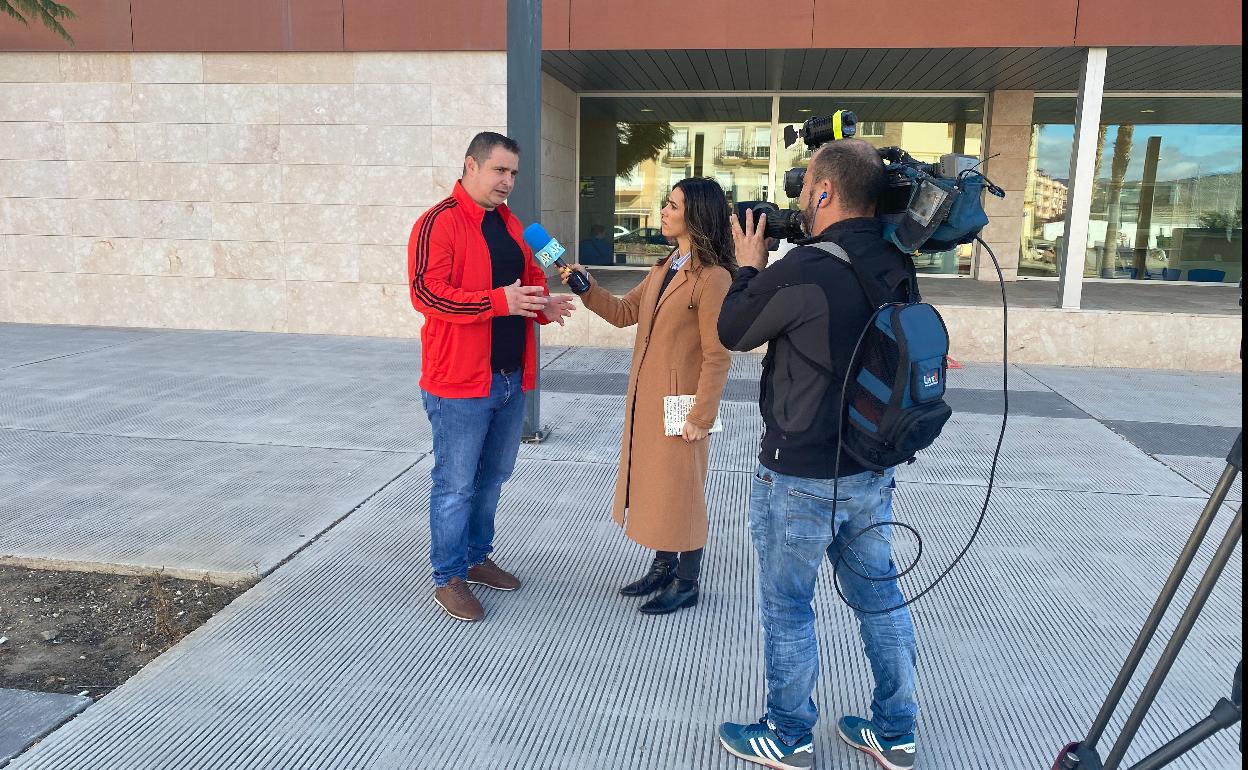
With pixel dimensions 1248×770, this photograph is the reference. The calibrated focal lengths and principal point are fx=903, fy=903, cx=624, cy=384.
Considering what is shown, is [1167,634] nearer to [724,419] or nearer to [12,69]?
[724,419]

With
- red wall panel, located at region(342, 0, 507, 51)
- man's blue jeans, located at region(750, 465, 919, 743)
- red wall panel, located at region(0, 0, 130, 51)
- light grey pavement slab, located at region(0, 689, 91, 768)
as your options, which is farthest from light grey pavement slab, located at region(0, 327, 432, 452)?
man's blue jeans, located at region(750, 465, 919, 743)

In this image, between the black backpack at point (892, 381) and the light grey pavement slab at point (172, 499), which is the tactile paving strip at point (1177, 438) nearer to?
the black backpack at point (892, 381)

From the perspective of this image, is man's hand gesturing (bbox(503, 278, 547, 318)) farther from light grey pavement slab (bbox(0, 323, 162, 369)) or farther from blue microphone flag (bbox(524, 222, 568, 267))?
light grey pavement slab (bbox(0, 323, 162, 369))

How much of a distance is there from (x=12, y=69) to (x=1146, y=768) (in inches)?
501

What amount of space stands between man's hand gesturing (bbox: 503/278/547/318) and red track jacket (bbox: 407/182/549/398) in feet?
0.09

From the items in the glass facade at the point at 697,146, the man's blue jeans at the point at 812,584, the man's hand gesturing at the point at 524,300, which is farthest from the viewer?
the glass facade at the point at 697,146

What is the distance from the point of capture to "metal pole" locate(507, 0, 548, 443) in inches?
226

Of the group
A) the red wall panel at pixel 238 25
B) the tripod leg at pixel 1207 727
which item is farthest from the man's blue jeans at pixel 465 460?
the red wall panel at pixel 238 25

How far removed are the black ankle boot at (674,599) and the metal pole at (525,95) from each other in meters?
2.41

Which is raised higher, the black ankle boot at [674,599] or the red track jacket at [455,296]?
the red track jacket at [455,296]

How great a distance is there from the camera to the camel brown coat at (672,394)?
337cm

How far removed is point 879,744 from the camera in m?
2.64

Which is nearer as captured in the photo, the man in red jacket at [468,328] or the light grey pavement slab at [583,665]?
the light grey pavement slab at [583,665]

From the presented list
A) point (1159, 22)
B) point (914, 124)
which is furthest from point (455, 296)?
point (914, 124)
